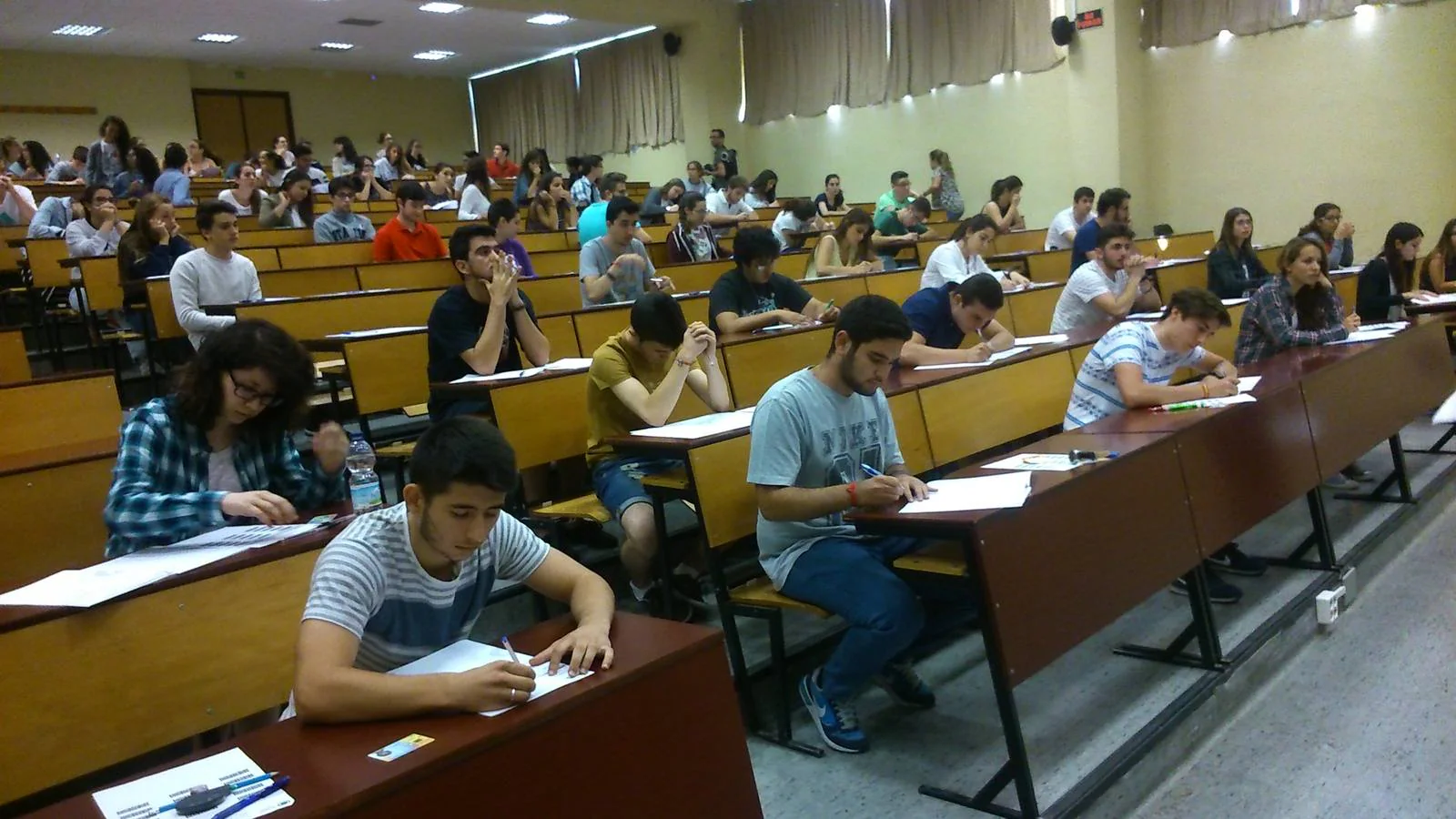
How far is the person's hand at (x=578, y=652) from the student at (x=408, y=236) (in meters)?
4.70

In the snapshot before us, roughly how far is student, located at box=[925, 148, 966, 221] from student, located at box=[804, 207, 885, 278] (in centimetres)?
415

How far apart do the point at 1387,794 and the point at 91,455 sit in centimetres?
317

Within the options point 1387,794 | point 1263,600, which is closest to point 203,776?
point 1387,794

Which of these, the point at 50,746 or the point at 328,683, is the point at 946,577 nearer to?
the point at 328,683

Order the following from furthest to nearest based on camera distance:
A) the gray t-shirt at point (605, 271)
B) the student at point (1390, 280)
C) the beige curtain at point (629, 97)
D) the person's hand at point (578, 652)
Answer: the beige curtain at point (629, 97), the student at point (1390, 280), the gray t-shirt at point (605, 271), the person's hand at point (578, 652)

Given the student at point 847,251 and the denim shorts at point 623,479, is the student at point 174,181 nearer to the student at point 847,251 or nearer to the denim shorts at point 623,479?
the student at point 847,251

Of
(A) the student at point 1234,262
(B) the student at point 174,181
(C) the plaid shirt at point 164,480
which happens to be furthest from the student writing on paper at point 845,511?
(B) the student at point 174,181

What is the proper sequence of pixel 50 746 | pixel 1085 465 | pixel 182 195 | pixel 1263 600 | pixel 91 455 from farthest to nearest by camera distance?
pixel 182 195
pixel 1263 600
pixel 91 455
pixel 1085 465
pixel 50 746

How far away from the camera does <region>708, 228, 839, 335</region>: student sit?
440cm

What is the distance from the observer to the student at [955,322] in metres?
3.85

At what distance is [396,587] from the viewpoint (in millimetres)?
1530

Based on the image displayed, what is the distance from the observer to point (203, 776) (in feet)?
3.96

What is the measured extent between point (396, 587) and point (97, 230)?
233 inches

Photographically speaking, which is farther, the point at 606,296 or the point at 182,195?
the point at 182,195
